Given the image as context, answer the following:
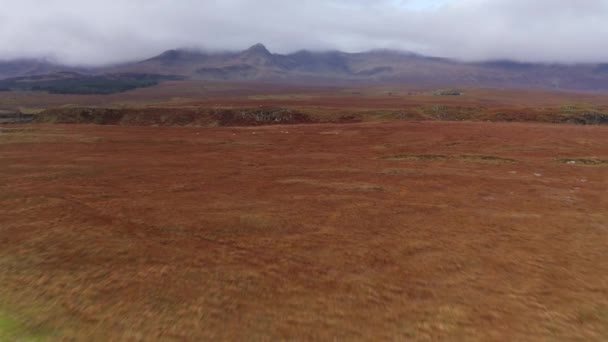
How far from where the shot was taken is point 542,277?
1233cm

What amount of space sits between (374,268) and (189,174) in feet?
62.7

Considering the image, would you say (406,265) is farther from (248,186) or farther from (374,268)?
(248,186)

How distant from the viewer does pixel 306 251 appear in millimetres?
14523

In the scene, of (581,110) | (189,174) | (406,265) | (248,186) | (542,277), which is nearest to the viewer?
(542,277)

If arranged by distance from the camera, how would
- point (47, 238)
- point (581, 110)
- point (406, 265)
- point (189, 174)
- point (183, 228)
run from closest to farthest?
point (406, 265) < point (47, 238) < point (183, 228) < point (189, 174) < point (581, 110)

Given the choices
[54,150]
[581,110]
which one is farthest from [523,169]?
[581,110]

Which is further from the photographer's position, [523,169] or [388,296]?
[523,169]

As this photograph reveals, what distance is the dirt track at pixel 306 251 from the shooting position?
9.91 m

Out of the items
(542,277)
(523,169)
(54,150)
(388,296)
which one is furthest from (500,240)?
(54,150)

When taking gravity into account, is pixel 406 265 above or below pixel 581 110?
below

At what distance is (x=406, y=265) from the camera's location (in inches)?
523

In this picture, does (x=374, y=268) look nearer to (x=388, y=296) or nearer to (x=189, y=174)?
(x=388, y=296)

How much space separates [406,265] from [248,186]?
13.6 meters

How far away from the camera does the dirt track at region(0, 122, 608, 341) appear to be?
991 cm
